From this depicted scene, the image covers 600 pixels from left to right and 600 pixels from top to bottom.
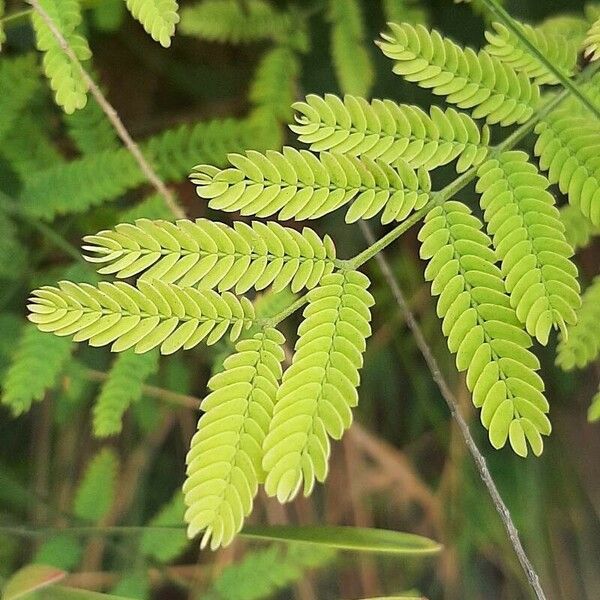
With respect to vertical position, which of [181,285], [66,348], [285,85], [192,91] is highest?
[192,91]

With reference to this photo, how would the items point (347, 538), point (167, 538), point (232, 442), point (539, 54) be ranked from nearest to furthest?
point (232, 442), point (539, 54), point (347, 538), point (167, 538)

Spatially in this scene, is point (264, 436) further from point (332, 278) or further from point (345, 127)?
point (345, 127)

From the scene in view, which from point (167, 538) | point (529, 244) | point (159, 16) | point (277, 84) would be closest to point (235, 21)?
point (277, 84)

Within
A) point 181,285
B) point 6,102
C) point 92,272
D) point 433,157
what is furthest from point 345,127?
point 6,102

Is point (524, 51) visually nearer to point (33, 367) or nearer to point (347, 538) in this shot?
point (347, 538)

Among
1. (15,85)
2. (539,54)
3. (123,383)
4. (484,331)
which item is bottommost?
(484,331)

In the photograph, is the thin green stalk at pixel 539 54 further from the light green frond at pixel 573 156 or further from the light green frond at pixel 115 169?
the light green frond at pixel 115 169

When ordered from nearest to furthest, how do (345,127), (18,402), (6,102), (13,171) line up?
(345,127) → (18,402) → (6,102) → (13,171)
